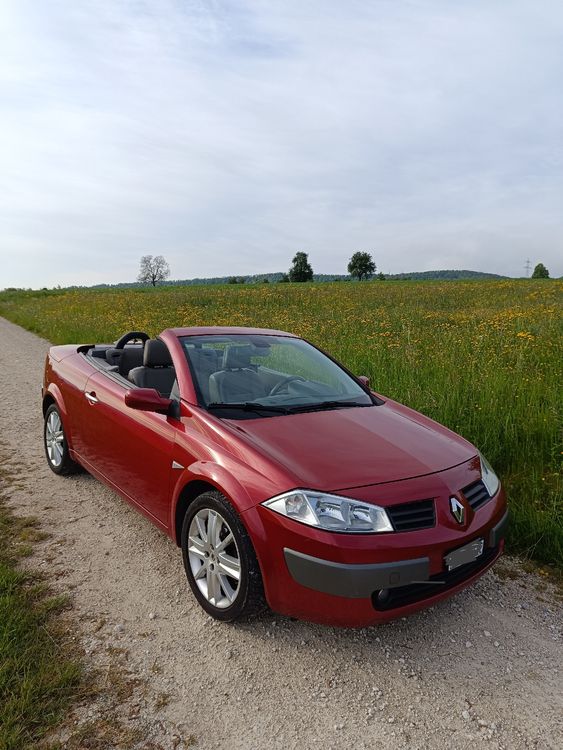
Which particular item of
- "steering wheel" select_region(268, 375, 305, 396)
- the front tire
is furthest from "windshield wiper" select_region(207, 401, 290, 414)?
the front tire

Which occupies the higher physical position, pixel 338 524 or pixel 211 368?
pixel 211 368

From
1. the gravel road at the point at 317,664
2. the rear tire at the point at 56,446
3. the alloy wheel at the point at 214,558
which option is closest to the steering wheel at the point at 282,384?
the alloy wheel at the point at 214,558

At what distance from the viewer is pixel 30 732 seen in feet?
6.51

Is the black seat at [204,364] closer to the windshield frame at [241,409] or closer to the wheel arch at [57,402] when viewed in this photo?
the windshield frame at [241,409]

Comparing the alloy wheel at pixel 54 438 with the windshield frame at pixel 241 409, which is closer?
the windshield frame at pixel 241 409

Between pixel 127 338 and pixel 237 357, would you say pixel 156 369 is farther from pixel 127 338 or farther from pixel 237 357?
pixel 127 338

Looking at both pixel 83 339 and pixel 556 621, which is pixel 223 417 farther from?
pixel 83 339

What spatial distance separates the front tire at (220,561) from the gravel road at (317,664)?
0.47ft

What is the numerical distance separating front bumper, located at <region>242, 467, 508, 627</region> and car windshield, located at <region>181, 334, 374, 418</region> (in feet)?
2.80

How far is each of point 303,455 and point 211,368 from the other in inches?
42.3

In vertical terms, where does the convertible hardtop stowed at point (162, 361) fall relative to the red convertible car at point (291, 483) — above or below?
above

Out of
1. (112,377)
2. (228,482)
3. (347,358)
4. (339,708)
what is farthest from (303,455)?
(347,358)

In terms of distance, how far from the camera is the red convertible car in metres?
2.30

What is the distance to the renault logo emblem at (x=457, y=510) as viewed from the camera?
8.15 ft
